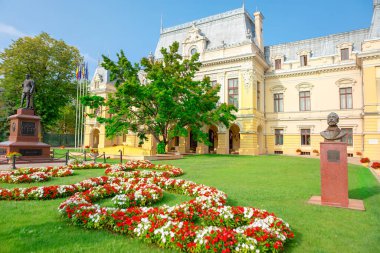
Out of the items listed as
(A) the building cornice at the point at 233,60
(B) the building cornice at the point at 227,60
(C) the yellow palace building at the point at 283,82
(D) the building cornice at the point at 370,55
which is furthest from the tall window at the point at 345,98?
(B) the building cornice at the point at 227,60

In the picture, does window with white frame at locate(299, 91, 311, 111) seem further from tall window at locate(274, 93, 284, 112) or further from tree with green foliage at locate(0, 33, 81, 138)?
tree with green foliage at locate(0, 33, 81, 138)

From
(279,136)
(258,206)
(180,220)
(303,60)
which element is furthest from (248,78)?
(180,220)

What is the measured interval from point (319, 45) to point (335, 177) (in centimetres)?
3143

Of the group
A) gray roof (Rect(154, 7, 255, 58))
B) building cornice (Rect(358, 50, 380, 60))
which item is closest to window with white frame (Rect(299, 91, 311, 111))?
building cornice (Rect(358, 50, 380, 60))

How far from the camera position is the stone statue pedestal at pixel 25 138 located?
16.9 metres

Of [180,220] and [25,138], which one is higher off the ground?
[25,138]

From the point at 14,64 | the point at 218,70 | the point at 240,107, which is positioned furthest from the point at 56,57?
the point at 240,107

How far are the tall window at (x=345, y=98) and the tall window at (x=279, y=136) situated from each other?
7.78m

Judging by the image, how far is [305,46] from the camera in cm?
3397

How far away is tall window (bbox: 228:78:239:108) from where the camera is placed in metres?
31.8

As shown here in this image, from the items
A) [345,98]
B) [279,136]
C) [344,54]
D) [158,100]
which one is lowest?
[279,136]

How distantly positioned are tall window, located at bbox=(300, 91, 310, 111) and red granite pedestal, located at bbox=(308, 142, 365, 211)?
27.3 m

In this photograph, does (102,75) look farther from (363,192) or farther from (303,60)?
(363,192)

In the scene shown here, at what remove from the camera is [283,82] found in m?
33.7
